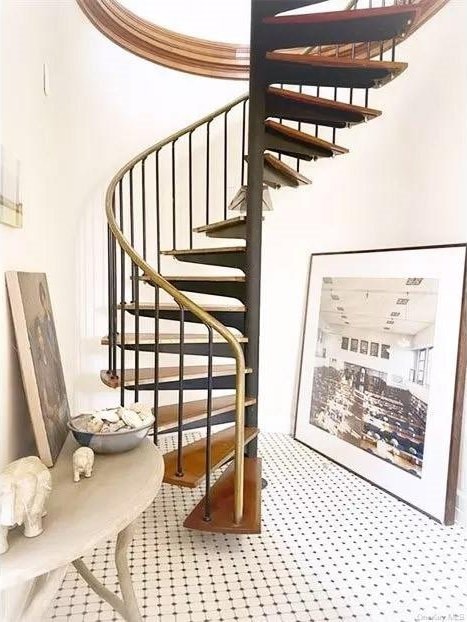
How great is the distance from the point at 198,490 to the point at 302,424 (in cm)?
97

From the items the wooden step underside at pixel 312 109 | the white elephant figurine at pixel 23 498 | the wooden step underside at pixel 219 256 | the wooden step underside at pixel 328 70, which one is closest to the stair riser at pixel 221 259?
the wooden step underside at pixel 219 256

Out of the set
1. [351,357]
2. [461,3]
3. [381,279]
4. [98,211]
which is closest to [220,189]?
[98,211]

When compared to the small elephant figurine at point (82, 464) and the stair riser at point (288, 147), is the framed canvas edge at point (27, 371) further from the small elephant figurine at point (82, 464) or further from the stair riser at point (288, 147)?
the stair riser at point (288, 147)

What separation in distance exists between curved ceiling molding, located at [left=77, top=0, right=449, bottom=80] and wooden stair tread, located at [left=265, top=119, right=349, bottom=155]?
84cm

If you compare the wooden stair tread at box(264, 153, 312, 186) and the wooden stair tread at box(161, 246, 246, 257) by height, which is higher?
the wooden stair tread at box(264, 153, 312, 186)

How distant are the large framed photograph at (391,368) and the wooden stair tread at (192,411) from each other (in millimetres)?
732

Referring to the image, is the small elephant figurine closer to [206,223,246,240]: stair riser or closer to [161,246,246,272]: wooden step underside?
[161,246,246,272]: wooden step underside

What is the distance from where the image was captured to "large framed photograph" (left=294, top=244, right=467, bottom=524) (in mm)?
1990

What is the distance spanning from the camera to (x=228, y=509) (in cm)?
182

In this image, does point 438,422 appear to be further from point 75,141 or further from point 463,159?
point 75,141

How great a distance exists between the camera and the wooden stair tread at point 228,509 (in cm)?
170

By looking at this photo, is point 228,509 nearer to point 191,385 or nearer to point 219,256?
point 191,385

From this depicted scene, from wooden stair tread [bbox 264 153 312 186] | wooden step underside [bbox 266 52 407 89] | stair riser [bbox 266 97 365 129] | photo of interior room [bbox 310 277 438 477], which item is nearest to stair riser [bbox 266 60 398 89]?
wooden step underside [bbox 266 52 407 89]

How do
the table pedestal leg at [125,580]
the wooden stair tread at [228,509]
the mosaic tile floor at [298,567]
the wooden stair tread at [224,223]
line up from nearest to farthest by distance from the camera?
the table pedestal leg at [125,580] < the mosaic tile floor at [298,567] < the wooden stair tread at [228,509] < the wooden stair tread at [224,223]
